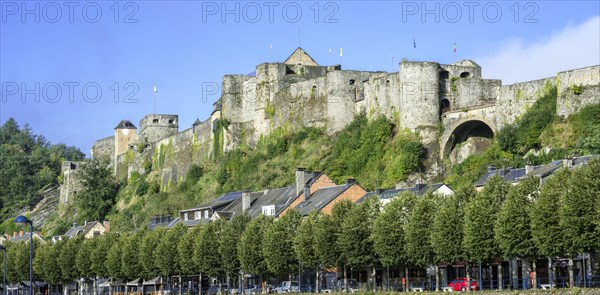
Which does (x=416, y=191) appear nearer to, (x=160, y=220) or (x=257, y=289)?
(x=257, y=289)

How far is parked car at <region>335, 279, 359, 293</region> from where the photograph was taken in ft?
245

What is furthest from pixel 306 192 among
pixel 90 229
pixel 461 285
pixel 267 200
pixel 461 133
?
pixel 90 229

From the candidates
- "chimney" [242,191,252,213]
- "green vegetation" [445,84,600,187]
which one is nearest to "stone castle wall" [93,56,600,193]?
"green vegetation" [445,84,600,187]

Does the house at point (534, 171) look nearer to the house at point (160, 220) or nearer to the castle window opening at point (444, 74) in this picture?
the castle window opening at point (444, 74)

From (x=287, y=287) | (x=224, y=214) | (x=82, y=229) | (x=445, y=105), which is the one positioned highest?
(x=445, y=105)

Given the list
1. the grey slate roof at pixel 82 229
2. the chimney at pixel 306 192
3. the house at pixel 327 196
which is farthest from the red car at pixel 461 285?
the grey slate roof at pixel 82 229

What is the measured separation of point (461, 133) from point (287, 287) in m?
26.2

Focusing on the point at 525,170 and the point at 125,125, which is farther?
the point at 125,125

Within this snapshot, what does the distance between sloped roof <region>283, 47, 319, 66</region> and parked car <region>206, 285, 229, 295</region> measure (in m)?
40.0

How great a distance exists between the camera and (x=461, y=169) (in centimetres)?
9350

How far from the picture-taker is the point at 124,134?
538ft

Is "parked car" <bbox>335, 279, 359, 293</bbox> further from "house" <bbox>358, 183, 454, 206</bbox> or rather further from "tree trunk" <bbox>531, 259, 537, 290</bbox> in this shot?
"tree trunk" <bbox>531, 259, 537, 290</bbox>

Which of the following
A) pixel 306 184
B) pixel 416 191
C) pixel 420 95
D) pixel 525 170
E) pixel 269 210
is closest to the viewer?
pixel 525 170

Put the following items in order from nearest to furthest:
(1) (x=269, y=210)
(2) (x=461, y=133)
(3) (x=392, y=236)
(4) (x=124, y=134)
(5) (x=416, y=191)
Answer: (3) (x=392, y=236)
(5) (x=416, y=191)
(1) (x=269, y=210)
(2) (x=461, y=133)
(4) (x=124, y=134)
